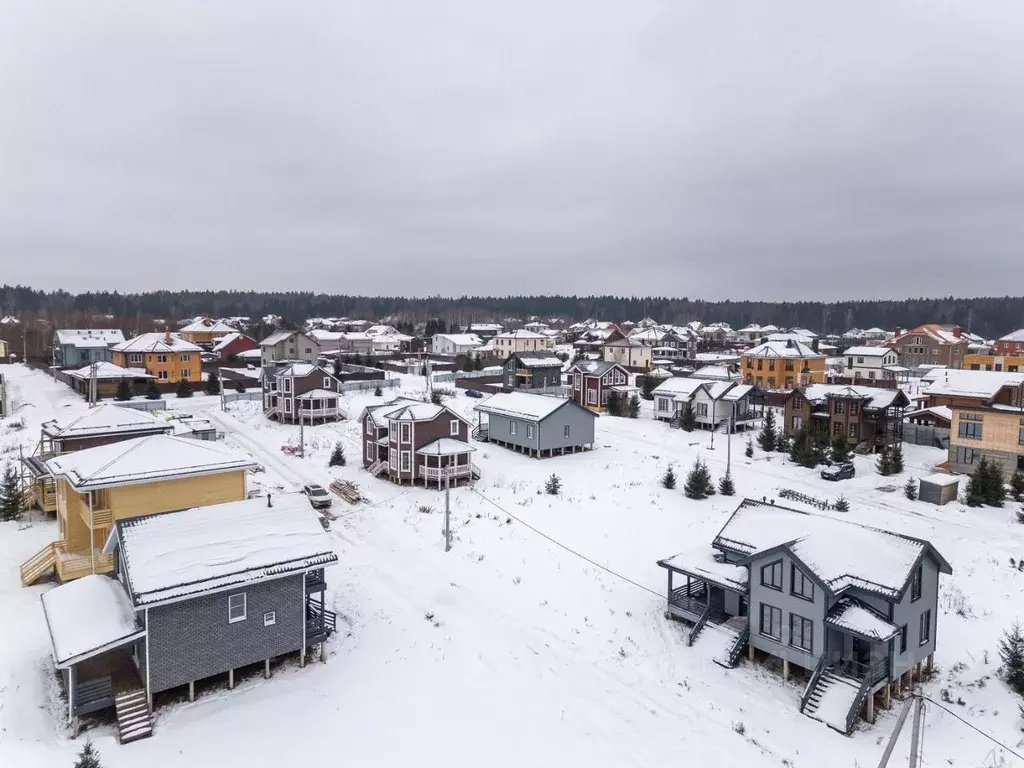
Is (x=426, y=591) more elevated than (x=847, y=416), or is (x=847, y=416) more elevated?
(x=847, y=416)

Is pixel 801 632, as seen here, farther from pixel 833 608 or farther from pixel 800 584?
pixel 800 584

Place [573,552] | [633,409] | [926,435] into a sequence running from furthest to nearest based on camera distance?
1. [633,409]
2. [926,435]
3. [573,552]

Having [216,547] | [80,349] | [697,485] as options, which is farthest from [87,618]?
[80,349]

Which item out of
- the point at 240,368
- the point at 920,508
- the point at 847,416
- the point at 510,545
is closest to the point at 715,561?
the point at 510,545

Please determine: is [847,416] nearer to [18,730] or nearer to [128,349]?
[18,730]

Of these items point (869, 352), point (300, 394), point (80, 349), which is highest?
point (80, 349)

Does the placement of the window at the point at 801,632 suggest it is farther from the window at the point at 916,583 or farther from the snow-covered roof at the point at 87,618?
the snow-covered roof at the point at 87,618

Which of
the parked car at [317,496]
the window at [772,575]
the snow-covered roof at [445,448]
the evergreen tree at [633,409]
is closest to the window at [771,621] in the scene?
the window at [772,575]
